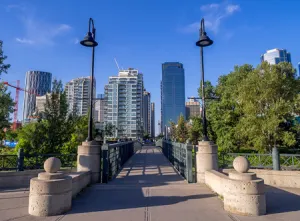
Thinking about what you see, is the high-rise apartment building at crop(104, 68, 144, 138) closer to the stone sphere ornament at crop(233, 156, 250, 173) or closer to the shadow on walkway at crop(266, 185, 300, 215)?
the shadow on walkway at crop(266, 185, 300, 215)

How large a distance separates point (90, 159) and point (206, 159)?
4458mm

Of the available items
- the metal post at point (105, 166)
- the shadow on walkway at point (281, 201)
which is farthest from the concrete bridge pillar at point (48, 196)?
the shadow on walkway at point (281, 201)

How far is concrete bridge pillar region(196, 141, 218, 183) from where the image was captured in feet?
26.5

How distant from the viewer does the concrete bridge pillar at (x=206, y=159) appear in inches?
318

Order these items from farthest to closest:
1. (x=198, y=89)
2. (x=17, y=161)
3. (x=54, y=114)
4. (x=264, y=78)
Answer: (x=198, y=89) < (x=264, y=78) < (x=54, y=114) < (x=17, y=161)

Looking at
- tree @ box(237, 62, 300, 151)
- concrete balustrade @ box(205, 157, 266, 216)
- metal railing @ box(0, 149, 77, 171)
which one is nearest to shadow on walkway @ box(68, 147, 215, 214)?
concrete balustrade @ box(205, 157, 266, 216)

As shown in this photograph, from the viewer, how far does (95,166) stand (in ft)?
26.6

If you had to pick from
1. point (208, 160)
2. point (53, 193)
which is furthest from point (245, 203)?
point (53, 193)

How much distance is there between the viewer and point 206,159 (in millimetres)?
8117

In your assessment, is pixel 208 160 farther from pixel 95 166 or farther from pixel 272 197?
pixel 95 166

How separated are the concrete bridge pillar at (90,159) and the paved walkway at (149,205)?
617 millimetres

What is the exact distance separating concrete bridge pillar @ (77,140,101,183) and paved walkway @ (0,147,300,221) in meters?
0.62

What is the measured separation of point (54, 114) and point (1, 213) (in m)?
9.10

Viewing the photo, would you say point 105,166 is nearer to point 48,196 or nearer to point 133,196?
point 133,196
